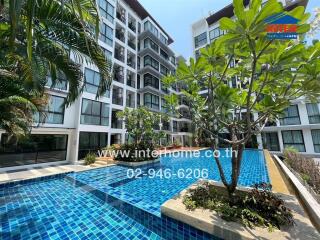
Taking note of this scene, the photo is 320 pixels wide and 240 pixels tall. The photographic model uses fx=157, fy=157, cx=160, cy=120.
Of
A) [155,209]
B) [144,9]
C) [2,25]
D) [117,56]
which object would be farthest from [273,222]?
[144,9]

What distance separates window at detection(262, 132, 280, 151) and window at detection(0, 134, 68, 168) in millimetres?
26210

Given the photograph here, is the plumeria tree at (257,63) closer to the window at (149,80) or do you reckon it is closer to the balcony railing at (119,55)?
the balcony railing at (119,55)

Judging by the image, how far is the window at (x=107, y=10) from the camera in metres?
17.5

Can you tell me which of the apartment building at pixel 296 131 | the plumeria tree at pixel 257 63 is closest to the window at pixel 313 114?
the apartment building at pixel 296 131

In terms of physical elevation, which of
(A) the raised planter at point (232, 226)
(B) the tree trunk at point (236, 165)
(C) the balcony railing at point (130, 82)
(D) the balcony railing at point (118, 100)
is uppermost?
(C) the balcony railing at point (130, 82)

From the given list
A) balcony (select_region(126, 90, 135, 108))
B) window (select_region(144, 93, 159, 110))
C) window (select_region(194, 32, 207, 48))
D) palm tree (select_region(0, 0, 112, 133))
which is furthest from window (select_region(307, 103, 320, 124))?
palm tree (select_region(0, 0, 112, 133))

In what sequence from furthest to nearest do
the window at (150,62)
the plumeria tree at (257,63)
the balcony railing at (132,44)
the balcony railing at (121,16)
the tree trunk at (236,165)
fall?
the window at (150,62) < the balcony railing at (132,44) < the balcony railing at (121,16) < the tree trunk at (236,165) < the plumeria tree at (257,63)

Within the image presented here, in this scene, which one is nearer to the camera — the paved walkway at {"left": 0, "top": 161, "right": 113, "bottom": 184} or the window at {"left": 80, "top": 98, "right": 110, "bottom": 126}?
the paved walkway at {"left": 0, "top": 161, "right": 113, "bottom": 184}

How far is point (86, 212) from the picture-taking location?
16.3 ft

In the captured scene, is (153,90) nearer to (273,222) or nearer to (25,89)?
(25,89)

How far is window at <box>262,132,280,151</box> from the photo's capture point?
22.8 m

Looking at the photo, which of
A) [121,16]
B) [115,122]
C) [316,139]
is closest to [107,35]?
[121,16]

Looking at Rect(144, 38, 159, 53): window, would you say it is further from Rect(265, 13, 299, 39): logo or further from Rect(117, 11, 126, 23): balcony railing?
Rect(265, 13, 299, 39): logo

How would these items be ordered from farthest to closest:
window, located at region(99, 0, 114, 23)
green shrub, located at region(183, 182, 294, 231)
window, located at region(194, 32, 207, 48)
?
window, located at region(194, 32, 207, 48)
window, located at region(99, 0, 114, 23)
green shrub, located at region(183, 182, 294, 231)
